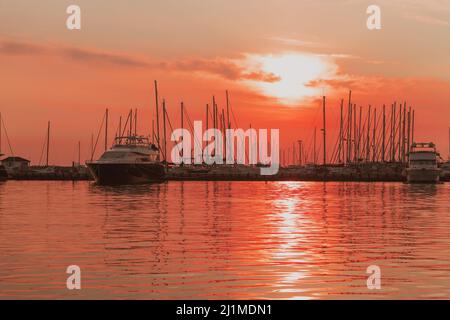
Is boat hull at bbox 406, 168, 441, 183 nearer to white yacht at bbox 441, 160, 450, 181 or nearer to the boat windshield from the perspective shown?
white yacht at bbox 441, 160, 450, 181

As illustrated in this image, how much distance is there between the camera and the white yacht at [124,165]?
95.9m

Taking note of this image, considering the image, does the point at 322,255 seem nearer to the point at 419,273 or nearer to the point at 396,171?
the point at 419,273

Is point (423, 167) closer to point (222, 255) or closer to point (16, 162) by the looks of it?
point (222, 255)

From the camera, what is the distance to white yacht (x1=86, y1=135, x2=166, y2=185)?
95.9 m

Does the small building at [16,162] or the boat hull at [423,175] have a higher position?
the small building at [16,162]

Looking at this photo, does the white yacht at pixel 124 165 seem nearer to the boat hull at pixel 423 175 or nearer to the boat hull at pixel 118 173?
the boat hull at pixel 118 173

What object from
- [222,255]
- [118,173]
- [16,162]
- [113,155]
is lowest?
[222,255]

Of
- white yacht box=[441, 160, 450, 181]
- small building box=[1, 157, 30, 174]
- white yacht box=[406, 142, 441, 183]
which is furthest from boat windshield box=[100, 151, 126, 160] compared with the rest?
small building box=[1, 157, 30, 174]

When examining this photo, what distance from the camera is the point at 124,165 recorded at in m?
96.2

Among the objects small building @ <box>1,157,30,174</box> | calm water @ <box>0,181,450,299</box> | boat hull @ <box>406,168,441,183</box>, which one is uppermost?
small building @ <box>1,157,30,174</box>

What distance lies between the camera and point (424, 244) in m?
27.2

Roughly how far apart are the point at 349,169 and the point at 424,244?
4559 inches

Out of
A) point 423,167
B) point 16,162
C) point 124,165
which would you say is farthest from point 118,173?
point 16,162

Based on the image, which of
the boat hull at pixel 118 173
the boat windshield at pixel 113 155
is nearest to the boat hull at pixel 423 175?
the boat hull at pixel 118 173
